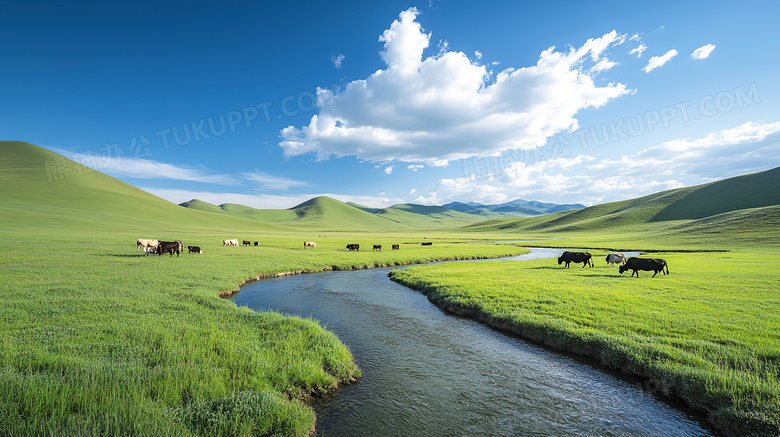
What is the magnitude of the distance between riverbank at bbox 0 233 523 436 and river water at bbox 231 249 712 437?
134 cm

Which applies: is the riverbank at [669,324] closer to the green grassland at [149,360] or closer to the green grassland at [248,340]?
the green grassland at [248,340]

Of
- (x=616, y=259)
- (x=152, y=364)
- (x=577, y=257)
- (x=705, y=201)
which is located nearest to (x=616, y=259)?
(x=616, y=259)

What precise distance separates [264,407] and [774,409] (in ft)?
38.1

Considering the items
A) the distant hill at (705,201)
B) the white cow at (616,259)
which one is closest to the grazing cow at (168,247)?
the white cow at (616,259)

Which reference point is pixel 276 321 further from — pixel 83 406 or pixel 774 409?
pixel 774 409

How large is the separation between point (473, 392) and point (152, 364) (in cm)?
931

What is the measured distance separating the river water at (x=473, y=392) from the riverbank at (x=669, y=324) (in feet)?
2.37

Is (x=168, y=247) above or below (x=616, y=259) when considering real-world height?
above

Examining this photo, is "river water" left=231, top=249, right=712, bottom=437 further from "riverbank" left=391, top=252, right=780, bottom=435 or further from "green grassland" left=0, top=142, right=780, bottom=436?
"green grassland" left=0, top=142, right=780, bottom=436

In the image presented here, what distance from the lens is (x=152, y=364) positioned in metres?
8.42

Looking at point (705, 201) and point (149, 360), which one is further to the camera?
point (705, 201)

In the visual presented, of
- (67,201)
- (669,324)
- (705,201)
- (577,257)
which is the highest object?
(67,201)

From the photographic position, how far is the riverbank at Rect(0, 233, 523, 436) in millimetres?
5766

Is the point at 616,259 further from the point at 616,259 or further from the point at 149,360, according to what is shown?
the point at 149,360
